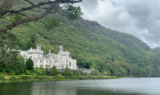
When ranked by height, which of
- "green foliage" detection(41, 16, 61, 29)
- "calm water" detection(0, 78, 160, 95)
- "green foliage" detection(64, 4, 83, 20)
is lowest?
"calm water" detection(0, 78, 160, 95)

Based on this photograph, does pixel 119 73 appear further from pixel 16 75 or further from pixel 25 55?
pixel 16 75

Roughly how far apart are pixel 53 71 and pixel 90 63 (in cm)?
5996

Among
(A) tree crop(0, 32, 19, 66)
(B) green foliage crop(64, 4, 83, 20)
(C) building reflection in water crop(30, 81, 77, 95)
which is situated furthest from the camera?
(C) building reflection in water crop(30, 81, 77, 95)

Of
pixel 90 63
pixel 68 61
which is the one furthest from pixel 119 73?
pixel 68 61

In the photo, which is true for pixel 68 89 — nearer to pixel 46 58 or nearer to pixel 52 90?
pixel 52 90

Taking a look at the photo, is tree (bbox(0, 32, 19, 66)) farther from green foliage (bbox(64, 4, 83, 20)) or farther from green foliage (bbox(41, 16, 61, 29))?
green foliage (bbox(64, 4, 83, 20))

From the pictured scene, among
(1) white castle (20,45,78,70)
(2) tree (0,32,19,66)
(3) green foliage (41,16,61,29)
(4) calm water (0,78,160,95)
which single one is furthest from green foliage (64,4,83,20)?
(1) white castle (20,45,78,70)

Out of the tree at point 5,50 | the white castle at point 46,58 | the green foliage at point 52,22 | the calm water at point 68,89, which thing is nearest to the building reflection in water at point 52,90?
the calm water at point 68,89

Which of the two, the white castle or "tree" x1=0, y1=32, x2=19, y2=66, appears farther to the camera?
the white castle

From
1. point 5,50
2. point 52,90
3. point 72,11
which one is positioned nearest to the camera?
point 72,11

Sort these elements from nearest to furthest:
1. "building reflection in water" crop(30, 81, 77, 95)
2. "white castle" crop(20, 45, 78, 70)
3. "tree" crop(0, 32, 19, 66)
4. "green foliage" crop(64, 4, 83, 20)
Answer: "green foliage" crop(64, 4, 83, 20), "tree" crop(0, 32, 19, 66), "building reflection in water" crop(30, 81, 77, 95), "white castle" crop(20, 45, 78, 70)

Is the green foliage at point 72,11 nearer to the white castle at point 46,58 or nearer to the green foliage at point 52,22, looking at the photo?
the green foliage at point 52,22

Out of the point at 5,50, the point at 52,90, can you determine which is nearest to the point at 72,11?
the point at 5,50

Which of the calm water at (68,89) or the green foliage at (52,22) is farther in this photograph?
the calm water at (68,89)
